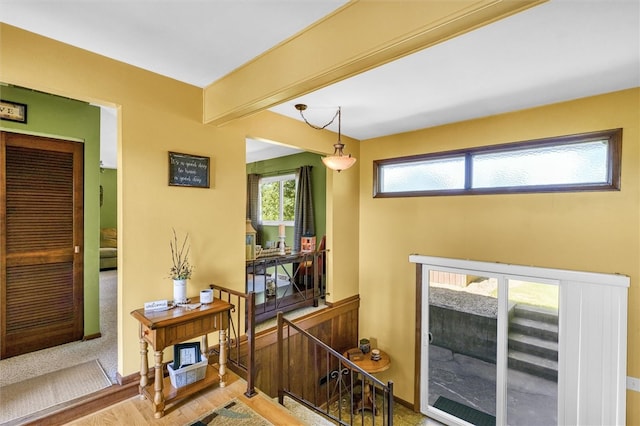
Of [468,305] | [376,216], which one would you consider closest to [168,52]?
[376,216]

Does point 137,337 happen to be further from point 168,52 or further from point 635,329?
point 635,329

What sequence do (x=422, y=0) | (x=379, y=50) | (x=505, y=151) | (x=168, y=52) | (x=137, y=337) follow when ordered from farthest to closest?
(x=505, y=151)
(x=137, y=337)
(x=168, y=52)
(x=379, y=50)
(x=422, y=0)

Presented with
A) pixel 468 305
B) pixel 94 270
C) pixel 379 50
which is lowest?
pixel 468 305

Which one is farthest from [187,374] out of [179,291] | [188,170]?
[188,170]

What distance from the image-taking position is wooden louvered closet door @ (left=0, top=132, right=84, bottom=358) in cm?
256

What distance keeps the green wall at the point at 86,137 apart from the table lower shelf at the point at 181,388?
135cm

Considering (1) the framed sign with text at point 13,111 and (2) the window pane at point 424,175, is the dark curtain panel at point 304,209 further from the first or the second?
(1) the framed sign with text at point 13,111

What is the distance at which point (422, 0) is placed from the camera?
51.5 inches

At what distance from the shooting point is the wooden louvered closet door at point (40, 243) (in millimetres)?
2559

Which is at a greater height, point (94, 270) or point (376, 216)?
point (376, 216)

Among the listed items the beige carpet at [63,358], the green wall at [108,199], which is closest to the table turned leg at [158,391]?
the beige carpet at [63,358]

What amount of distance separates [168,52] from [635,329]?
4.45 meters

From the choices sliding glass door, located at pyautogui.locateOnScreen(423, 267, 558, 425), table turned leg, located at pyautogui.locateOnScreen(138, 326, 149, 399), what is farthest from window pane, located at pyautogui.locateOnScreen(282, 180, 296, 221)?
table turned leg, located at pyautogui.locateOnScreen(138, 326, 149, 399)

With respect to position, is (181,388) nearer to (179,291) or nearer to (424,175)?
(179,291)
